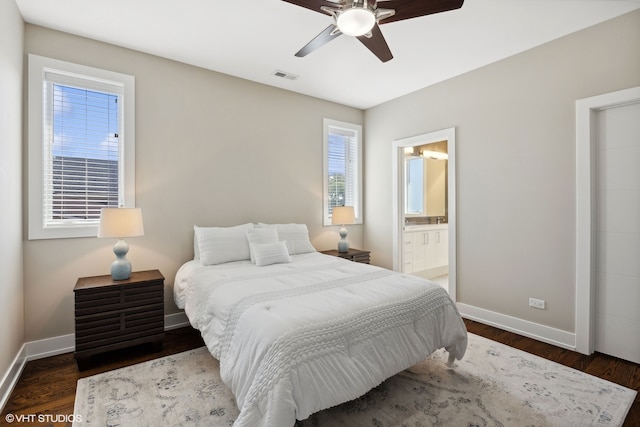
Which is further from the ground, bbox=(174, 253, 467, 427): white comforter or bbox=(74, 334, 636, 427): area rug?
bbox=(174, 253, 467, 427): white comforter

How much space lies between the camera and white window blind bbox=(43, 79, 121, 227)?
281 cm

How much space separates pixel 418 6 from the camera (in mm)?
1877

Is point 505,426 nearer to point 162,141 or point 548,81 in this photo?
point 548,81

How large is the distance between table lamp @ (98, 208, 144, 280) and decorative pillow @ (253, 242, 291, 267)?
1.08m

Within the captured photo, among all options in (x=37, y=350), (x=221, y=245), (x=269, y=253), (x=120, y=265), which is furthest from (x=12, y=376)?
(x=269, y=253)

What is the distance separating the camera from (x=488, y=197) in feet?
11.5

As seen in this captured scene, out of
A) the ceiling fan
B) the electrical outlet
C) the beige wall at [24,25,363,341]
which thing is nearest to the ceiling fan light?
the ceiling fan

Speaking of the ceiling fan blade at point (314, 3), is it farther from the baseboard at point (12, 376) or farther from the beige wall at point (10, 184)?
the baseboard at point (12, 376)

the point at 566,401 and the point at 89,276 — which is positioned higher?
the point at 89,276

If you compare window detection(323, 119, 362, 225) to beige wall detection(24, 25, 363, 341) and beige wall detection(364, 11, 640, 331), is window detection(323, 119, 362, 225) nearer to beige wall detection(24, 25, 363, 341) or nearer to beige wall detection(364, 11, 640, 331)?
beige wall detection(24, 25, 363, 341)

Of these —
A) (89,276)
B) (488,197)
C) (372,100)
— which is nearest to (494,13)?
(488,197)

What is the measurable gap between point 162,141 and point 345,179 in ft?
8.84

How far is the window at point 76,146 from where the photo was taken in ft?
8.84

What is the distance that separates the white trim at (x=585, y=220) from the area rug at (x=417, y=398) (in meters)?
0.52
